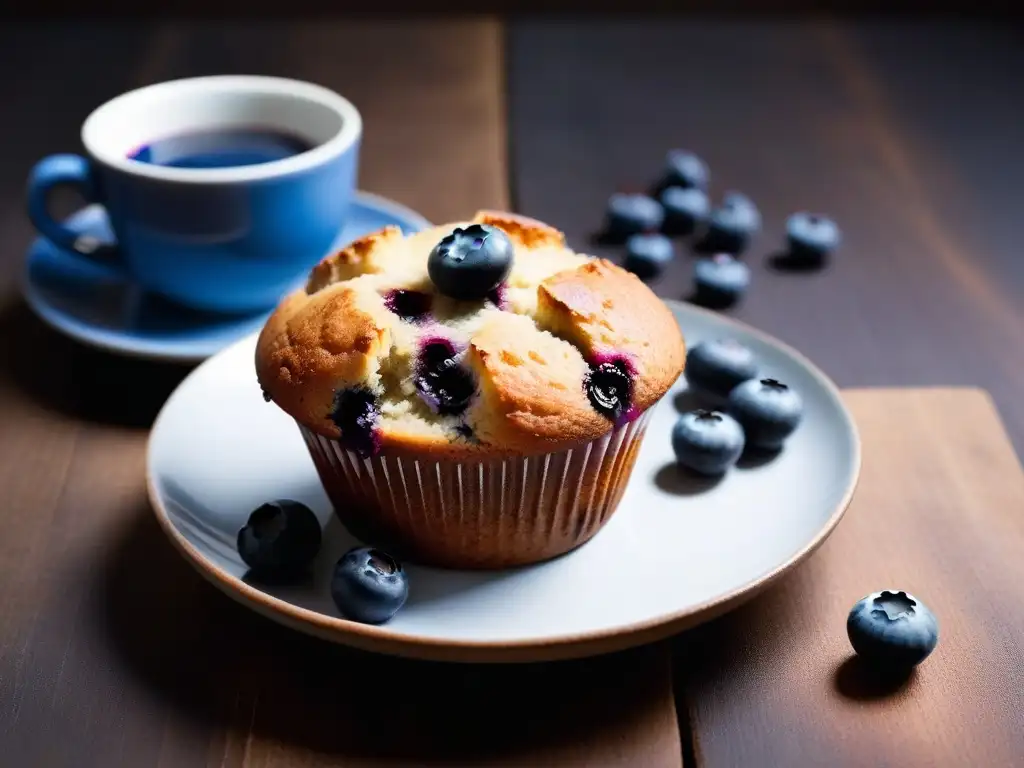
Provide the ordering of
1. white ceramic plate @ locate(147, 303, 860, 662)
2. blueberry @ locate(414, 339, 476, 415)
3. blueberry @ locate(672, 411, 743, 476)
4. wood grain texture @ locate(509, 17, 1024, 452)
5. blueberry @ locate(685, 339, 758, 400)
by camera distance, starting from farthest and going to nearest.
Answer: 1. wood grain texture @ locate(509, 17, 1024, 452)
2. blueberry @ locate(685, 339, 758, 400)
3. blueberry @ locate(672, 411, 743, 476)
4. blueberry @ locate(414, 339, 476, 415)
5. white ceramic plate @ locate(147, 303, 860, 662)

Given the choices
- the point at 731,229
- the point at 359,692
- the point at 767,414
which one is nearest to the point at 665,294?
the point at 731,229

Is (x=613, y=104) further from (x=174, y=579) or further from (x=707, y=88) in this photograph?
(x=174, y=579)

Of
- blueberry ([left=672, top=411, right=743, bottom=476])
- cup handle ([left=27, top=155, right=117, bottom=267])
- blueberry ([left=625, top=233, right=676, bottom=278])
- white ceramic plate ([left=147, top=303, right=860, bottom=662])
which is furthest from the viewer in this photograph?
blueberry ([left=625, top=233, right=676, bottom=278])

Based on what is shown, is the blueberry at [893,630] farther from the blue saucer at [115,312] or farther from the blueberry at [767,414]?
the blue saucer at [115,312]

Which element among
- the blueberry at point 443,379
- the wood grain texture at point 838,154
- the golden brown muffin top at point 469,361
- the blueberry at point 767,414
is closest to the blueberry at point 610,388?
the golden brown muffin top at point 469,361

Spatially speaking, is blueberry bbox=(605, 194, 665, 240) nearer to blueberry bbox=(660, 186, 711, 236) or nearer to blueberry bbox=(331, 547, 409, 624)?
blueberry bbox=(660, 186, 711, 236)

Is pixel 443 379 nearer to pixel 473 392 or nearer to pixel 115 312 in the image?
pixel 473 392

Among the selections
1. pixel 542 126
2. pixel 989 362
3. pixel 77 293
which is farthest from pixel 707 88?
pixel 77 293

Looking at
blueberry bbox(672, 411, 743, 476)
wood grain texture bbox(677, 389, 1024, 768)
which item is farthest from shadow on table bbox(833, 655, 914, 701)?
blueberry bbox(672, 411, 743, 476)
